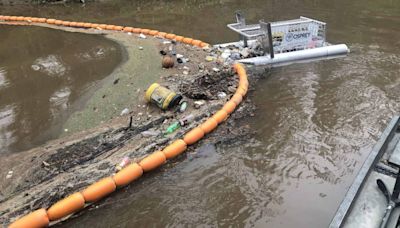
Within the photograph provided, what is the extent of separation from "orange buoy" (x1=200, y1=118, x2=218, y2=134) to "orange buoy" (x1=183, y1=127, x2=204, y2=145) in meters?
0.10

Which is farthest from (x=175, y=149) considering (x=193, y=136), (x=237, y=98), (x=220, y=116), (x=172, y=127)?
(x=237, y=98)

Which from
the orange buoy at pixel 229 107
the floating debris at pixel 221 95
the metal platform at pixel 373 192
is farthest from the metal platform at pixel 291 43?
the metal platform at pixel 373 192

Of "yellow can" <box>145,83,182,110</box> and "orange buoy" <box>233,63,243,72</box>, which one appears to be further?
"orange buoy" <box>233,63,243,72</box>

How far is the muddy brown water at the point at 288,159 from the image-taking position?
4.93 m

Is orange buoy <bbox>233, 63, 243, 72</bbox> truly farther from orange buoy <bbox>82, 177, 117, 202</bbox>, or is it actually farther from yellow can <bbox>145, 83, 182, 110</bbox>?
orange buoy <bbox>82, 177, 117, 202</bbox>

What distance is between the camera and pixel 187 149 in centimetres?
623

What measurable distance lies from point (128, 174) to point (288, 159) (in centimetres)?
238

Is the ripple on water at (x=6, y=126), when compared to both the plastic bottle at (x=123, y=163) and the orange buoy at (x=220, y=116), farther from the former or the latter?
the orange buoy at (x=220, y=116)

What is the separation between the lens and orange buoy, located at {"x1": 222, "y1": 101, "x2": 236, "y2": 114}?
707 centimetres

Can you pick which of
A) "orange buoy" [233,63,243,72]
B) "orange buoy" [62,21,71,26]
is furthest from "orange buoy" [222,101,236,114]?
"orange buoy" [62,21,71,26]

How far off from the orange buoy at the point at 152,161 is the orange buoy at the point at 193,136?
557mm

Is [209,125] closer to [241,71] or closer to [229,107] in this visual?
[229,107]

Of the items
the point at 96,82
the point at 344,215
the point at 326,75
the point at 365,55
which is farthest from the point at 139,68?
the point at 344,215

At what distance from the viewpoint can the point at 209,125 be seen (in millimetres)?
6594
